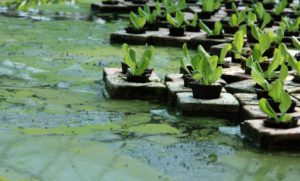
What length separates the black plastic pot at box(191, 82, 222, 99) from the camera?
4.45 meters

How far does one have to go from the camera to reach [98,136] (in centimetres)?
386

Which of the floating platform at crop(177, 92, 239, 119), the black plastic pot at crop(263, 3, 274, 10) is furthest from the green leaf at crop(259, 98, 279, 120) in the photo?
the black plastic pot at crop(263, 3, 274, 10)

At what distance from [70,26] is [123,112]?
13.1 ft

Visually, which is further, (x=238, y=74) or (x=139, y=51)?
(x=139, y=51)

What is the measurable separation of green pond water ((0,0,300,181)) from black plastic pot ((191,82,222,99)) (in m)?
0.21

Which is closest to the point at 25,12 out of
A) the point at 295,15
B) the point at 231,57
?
the point at 295,15

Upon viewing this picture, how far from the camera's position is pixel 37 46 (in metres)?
6.68

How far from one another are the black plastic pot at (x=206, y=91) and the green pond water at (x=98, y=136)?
0.70 ft

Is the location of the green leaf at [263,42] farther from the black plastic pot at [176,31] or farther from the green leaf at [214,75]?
the black plastic pot at [176,31]

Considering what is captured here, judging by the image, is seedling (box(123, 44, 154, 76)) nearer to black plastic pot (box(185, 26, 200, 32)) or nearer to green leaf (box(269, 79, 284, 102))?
green leaf (box(269, 79, 284, 102))

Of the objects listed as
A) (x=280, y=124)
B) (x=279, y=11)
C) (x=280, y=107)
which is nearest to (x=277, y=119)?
(x=280, y=124)

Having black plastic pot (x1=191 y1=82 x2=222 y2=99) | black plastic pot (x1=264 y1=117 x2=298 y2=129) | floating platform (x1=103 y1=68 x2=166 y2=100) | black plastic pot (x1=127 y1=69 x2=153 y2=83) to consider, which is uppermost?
black plastic pot (x1=264 y1=117 x2=298 y2=129)

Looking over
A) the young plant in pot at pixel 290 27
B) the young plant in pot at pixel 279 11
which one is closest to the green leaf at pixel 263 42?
the young plant in pot at pixel 290 27

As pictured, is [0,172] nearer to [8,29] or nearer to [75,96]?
[75,96]
